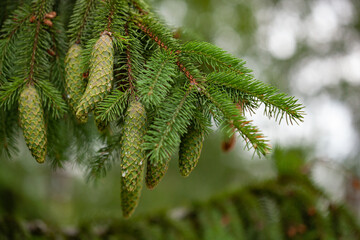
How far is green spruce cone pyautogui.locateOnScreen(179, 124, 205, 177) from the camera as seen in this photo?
85 centimetres

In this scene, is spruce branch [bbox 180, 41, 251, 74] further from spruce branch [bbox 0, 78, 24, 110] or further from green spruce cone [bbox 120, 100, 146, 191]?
spruce branch [bbox 0, 78, 24, 110]

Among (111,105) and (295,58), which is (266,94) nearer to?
(111,105)

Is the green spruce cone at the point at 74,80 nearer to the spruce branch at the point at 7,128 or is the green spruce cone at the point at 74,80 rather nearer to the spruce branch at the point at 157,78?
the spruce branch at the point at 157,78

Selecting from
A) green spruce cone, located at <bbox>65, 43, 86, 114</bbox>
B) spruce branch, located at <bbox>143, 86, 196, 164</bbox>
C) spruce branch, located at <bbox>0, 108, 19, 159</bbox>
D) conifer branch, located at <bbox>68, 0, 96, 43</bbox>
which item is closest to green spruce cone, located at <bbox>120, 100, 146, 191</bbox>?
spruce branch, located at <bbox>143, 86, 196, 164</bbox>

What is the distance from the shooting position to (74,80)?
3.08 feet

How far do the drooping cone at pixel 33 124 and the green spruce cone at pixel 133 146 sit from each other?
0.26 meters

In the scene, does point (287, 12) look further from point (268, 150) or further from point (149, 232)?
point (268, 150)

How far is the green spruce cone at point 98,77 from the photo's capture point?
0.83m

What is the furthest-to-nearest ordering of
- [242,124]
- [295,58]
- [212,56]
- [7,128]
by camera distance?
[295,58], [7,128], [212,56], [242,124]

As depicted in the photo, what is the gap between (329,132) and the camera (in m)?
5.25

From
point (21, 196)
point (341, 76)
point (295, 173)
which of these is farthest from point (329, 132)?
point (21, 196)

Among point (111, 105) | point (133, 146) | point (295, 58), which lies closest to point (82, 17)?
point (111, 105)

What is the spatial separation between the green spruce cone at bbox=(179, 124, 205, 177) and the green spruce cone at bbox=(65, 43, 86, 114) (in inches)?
13.7

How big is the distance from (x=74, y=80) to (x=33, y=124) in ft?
0.58
